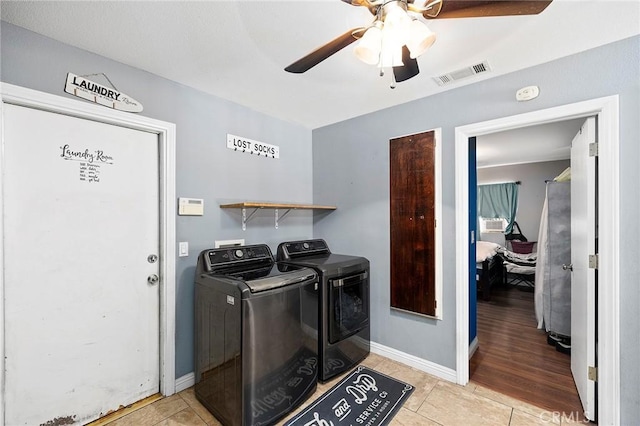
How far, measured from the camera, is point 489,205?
6.75 meters

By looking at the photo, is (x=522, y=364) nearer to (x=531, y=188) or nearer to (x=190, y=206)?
(x=190, y=206)

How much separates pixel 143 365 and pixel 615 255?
3252mm

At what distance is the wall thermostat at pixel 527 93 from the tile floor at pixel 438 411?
2192 mm

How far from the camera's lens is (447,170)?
2.35 m

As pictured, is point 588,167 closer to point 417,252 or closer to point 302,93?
point 417,252

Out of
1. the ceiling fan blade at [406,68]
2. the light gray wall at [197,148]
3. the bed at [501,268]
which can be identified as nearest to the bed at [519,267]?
the bed at [501,268]

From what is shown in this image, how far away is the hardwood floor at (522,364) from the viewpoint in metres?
2.10

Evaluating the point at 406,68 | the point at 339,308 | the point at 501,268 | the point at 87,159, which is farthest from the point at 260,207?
the point at 501,268

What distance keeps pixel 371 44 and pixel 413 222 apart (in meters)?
1.65

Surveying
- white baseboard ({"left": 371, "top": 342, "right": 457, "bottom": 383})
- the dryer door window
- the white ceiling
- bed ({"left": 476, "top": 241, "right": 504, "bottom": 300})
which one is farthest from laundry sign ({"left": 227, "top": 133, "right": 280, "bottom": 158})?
bed ({"left": 476, "top": 241, "right": 504, "bottom": 300})

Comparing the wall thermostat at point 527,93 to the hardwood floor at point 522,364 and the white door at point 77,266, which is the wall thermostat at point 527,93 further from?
the white door at point 77,266

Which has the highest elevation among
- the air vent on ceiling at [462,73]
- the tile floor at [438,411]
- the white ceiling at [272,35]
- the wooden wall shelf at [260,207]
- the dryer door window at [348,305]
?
the white ceiling at [272,35]

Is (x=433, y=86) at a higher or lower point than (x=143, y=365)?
higher

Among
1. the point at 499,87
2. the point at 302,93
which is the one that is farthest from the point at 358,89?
the point at 499,87
